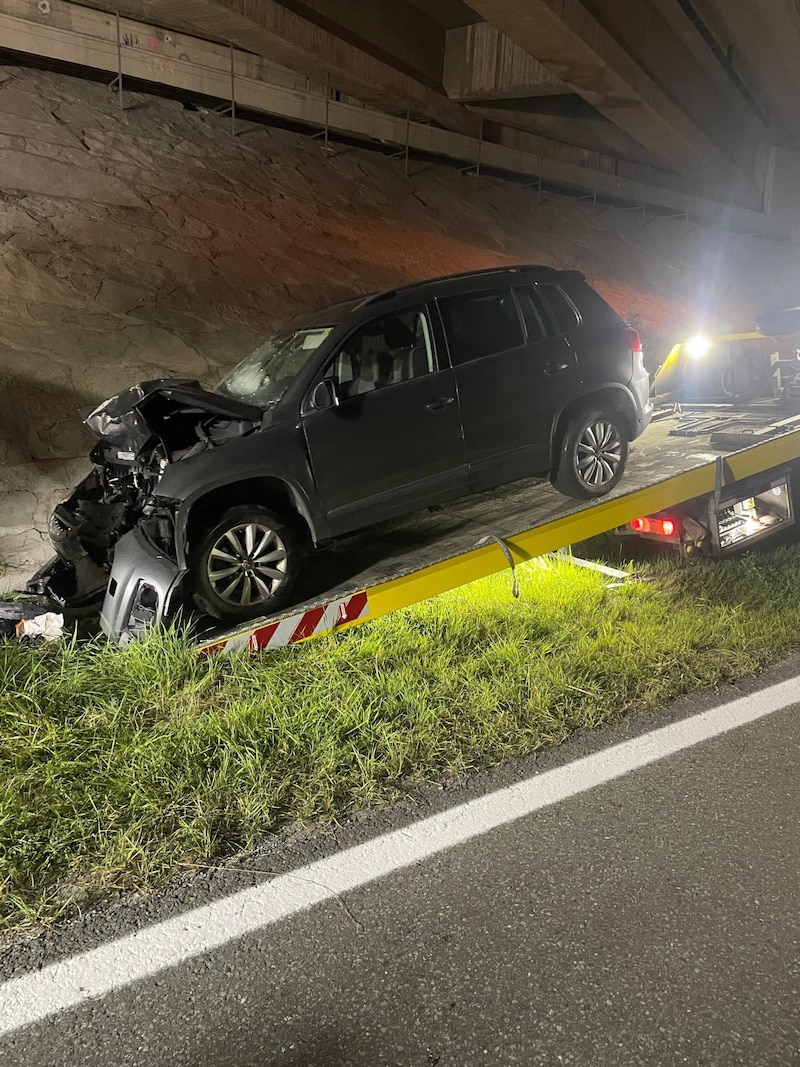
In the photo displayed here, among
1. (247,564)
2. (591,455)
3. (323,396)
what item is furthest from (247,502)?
(591,455)

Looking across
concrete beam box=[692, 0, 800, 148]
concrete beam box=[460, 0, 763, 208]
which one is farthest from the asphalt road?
concrete beam box=[692, 0, 800, 148]

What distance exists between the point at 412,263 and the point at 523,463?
8473 mm

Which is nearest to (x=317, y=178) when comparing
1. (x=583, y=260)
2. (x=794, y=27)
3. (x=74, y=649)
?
(x=583, y=260)

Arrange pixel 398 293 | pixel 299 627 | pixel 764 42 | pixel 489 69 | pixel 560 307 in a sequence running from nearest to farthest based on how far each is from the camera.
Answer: pixel 299 627
pixel 398 293
pixel 560 307
pixel 489 69
pixel 764 42

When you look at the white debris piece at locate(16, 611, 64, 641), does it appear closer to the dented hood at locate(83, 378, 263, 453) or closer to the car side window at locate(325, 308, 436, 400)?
the dented hood at locate(83, 378, 263, 453)

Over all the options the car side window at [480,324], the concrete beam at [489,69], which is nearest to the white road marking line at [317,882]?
the car side window at [480,324]

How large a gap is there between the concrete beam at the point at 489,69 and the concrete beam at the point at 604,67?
22.3 inches

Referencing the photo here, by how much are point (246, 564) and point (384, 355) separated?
156 cm

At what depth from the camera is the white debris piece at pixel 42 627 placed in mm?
4391

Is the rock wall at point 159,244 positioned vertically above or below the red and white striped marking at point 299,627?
above

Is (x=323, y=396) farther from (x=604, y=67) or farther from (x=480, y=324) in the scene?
(x=604, y=67)

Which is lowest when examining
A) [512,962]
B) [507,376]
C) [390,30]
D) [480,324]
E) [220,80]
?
[512,962]

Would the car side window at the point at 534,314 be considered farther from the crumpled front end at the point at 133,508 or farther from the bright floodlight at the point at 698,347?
the bright floodlight at the point at 698,347

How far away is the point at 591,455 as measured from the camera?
215 inches
